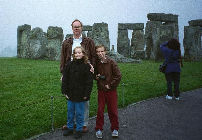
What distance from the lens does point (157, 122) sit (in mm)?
5273

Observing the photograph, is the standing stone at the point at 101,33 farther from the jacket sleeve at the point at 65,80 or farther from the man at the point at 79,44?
the jacket sleeve at the point at 65,80

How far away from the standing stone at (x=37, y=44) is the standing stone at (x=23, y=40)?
52cm

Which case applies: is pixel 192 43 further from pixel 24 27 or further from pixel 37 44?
pixel 24 27

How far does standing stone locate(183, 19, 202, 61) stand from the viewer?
19016mm

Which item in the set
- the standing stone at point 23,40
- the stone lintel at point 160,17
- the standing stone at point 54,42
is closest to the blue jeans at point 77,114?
the standing stone at point 54,42

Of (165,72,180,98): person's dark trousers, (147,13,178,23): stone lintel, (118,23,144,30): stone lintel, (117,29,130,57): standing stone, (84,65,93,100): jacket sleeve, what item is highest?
(147,13,178,23): stone lintel

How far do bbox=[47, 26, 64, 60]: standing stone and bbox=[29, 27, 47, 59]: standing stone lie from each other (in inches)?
15.7

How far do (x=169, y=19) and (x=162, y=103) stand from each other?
1546 centimetres

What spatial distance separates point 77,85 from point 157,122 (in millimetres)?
1879

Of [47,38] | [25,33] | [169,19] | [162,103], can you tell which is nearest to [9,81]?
[162,103]

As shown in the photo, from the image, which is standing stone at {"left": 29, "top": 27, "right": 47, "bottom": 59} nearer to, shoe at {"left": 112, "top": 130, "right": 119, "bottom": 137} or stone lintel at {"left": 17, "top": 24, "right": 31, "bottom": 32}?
stone lintel at {"left": 17, "top": 24, "right": 31, "bottom": 32}

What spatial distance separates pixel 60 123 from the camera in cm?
515

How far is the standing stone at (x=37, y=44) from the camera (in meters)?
17.8

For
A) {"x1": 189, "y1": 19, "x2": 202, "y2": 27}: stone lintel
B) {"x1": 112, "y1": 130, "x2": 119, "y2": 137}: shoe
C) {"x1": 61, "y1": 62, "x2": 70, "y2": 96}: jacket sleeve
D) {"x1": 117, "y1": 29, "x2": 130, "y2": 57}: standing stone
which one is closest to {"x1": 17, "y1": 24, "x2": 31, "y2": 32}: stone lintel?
{"x1": 117, "y1": 29, "x2": 130, "y2": 57}: standing stone
